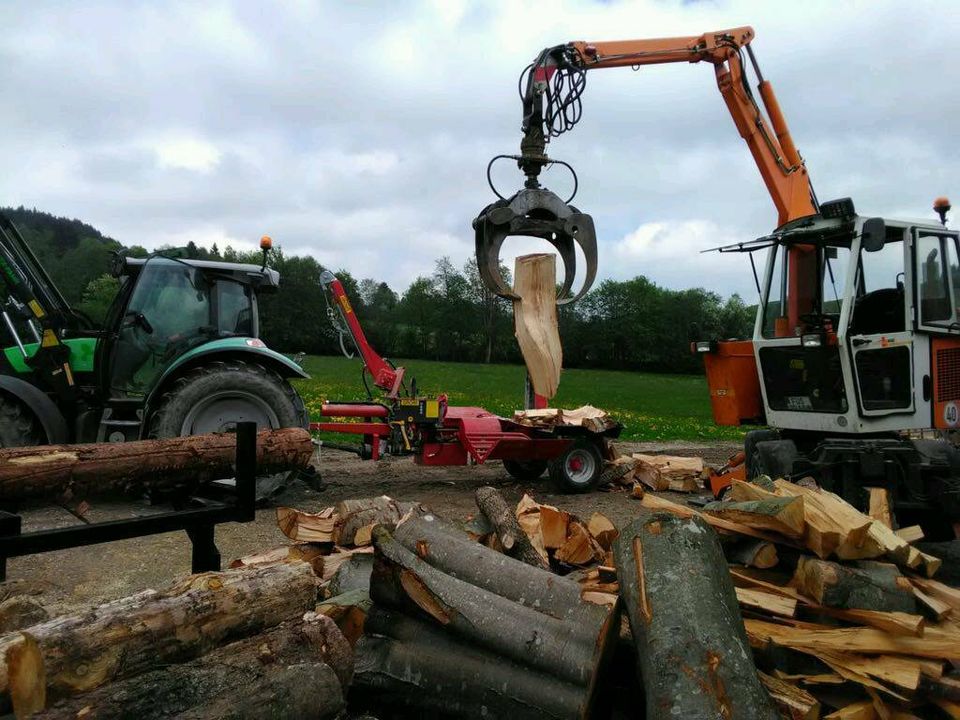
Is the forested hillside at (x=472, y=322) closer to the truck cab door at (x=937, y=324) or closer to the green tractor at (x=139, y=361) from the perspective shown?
the green tractor at (x=139, y=361)

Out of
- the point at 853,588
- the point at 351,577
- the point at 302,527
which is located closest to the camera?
the point at 853,588

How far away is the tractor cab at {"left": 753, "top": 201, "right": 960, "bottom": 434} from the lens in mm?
6082

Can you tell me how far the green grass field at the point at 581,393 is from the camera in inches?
683

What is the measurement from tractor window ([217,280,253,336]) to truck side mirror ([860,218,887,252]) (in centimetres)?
566

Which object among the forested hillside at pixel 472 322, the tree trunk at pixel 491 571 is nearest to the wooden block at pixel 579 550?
the tree trunk at pixel 491 571

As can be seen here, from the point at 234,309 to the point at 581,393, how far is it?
73.2 feet

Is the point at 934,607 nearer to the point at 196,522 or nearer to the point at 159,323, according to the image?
the point at 196,522

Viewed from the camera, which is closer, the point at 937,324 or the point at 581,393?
the point at 937,324

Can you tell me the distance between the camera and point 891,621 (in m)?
2.94

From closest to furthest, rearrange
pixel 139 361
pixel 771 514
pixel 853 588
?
pixel 853 588 → pixel 771 514 → pixel 139 361

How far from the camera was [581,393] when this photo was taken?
28.8m

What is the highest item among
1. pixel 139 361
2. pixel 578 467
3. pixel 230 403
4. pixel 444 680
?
pixel 139 361

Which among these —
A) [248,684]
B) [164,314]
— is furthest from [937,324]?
[164,314]

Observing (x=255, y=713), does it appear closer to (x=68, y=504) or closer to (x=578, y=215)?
(x=68, y=504)
